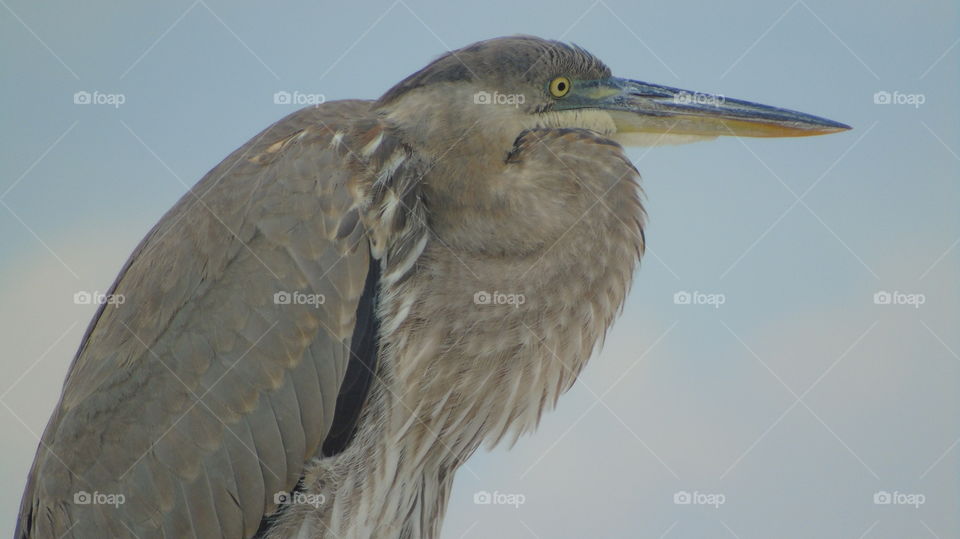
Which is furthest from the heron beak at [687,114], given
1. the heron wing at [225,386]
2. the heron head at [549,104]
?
the heron wing at [225,386]

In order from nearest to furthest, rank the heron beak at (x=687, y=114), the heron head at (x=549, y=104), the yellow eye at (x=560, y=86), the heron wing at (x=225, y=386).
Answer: the heron wing at (x=225, y=386) < the heron head at (x=549, y=104) < the yellow eye at (x=560, y=86) < the heron beak at (x=687, y=114)

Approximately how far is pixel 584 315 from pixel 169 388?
1317mm

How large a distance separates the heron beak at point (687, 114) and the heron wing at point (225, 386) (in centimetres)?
95

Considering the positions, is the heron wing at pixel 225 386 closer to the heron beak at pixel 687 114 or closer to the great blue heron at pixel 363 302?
the great blue heron at pixel 363 302

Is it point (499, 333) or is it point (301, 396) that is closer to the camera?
point (301, 396)

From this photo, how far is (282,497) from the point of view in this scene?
389 cm

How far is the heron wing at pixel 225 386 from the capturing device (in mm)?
3803

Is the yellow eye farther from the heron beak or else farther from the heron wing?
the heron wing

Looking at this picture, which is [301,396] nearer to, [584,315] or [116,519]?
[116,519]

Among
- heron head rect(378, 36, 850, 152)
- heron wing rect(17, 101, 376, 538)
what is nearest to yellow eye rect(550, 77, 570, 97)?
heron head rect(378, 36, 850, 152)

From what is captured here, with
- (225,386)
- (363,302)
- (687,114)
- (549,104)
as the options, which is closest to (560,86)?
(549,104)

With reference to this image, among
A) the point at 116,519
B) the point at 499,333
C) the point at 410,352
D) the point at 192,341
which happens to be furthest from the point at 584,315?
the point at 116,519

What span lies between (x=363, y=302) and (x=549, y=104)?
0.87m

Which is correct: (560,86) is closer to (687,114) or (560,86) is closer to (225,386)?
(687,114)
